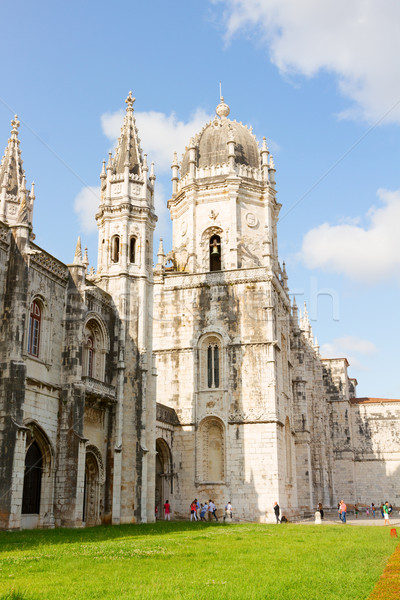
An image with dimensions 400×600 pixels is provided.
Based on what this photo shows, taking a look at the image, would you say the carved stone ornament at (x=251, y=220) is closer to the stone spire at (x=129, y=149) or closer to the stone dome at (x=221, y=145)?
the stone dome at (x=221, y=145)

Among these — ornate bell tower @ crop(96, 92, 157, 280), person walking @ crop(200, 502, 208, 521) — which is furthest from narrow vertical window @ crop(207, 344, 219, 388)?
ornate bell tower @ crop(96, 92, 157, 280)

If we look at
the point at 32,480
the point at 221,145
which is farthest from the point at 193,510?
the point at 221,145

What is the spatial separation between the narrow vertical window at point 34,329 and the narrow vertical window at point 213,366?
16.0 m

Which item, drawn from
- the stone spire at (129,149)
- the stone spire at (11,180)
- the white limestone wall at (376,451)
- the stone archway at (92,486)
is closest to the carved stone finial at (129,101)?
the stone spire at (129,149)

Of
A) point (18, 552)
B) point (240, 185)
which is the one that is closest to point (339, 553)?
point (18, 552)

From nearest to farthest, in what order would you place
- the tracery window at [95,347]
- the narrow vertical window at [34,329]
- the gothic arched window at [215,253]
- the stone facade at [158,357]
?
the stone facade at [158,357] < the narrow vertical window at [34,329] < the tracery window at [95,347] < the gothic arched window at [215,253]

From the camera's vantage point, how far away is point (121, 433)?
28750 millimetres

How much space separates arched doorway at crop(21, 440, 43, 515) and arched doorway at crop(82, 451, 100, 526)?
333 centimetres

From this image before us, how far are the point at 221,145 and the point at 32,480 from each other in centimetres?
2789

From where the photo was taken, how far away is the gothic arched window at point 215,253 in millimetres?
42150

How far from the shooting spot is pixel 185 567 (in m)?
12.8

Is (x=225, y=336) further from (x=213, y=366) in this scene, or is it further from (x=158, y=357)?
(x=158, y=357)

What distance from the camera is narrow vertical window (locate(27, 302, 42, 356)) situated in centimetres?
2450

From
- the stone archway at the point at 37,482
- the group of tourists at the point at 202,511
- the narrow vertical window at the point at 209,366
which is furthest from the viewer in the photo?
the narrow vertical window at the point at 209,366
